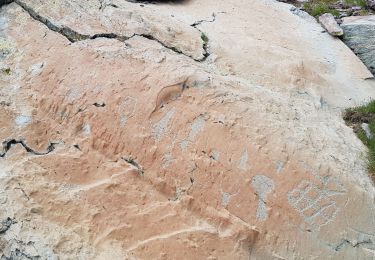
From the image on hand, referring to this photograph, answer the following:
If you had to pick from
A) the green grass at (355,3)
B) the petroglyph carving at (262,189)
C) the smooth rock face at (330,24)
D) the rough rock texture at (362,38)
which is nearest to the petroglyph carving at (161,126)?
the petroglyph carving at (262,189)

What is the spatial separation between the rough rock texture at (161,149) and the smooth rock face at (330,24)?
72.6 inches

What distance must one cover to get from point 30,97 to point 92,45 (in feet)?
3.47

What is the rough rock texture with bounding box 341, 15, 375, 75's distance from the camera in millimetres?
8234

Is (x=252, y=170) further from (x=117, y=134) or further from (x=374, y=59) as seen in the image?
(x=374, y=59)

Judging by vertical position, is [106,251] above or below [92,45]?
below

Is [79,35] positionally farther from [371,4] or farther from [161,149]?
[371,4]

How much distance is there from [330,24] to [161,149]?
4808 millimetres

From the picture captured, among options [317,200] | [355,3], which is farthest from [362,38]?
[317,200]

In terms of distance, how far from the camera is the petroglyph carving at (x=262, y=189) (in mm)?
5055

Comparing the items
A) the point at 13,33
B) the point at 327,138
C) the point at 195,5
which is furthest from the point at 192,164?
the point at 195,5

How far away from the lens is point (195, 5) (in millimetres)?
8617

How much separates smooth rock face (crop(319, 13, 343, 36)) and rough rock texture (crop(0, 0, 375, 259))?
1.84m

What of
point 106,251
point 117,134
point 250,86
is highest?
point 250,86

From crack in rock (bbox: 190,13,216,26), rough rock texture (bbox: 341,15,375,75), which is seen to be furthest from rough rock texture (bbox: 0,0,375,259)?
rough rock texture (bbox: 341,15,375,75)
